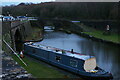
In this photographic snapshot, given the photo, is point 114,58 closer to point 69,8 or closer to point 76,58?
point 76,58

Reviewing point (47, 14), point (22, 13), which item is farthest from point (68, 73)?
point (22, 13)

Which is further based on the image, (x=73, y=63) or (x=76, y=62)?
(x=73, y=63)

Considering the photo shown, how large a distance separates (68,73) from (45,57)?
3.69 m

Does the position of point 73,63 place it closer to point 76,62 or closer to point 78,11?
point 76,62

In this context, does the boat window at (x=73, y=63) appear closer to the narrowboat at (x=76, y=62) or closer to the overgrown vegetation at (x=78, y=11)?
the narrowboat at (x=76, y=62)

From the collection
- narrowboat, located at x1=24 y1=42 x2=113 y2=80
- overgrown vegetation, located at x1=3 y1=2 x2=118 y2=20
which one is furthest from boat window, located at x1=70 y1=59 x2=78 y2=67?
overgrown vegetation, located at x1=3 y1=2 x2=118 y2=20

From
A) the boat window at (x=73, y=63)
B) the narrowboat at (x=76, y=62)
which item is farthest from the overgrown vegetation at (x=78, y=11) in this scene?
the boat window at (x=73, y=63)

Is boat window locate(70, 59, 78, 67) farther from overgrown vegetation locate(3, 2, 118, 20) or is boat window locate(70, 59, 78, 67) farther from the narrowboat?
overgrown vegetation locate(3, 2, 118, 20)

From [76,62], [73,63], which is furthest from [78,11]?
[76,62]

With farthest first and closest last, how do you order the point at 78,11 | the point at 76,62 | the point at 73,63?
the point at 78,11 → the point at 73,63 → the point at 76,62

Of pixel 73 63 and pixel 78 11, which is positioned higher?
pixel 78 11

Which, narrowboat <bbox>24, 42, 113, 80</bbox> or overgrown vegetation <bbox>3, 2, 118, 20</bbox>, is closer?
narrowboat <bbox>24, 42, 113, 80</bbox>

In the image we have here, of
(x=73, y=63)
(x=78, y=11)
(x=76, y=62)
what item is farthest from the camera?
(x=78, y=11)

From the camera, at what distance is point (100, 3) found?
59375 millimetres
